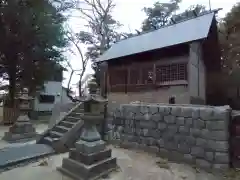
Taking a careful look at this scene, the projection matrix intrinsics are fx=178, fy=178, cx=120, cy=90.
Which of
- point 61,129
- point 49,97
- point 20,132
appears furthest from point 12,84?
point 61,129

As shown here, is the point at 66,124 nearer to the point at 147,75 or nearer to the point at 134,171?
the point at 134,171

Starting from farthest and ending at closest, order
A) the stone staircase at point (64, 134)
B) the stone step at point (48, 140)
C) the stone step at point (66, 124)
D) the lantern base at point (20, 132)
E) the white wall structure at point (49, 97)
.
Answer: the white wall structure at point (49, 97)
the lantern base at point (20, 132)
the stone step at point (66, 124)
the stone step at point (48, 140)
the stone staircase at point (64, 134)

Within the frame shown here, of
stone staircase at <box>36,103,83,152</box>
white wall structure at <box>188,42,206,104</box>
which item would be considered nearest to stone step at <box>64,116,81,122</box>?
stone staircase at <box>36,103,83,152</box>

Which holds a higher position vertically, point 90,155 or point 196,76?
point 196,76

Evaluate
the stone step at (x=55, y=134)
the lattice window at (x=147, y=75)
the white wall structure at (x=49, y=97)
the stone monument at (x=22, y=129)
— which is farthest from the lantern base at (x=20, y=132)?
the white wall structure at (x=49, y=97)

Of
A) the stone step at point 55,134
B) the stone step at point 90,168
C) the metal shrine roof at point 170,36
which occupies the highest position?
the metal shrine roof at point 170,36

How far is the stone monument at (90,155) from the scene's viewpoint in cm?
404

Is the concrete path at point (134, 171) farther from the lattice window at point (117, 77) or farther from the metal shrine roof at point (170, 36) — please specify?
the lattice window at point (117, 77)

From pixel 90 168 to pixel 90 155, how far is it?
0.28 meters

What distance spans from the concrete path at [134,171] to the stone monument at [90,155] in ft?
0.76

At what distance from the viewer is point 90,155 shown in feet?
13.4

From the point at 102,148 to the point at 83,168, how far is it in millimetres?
684

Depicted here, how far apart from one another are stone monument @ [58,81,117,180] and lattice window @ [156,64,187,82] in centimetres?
522

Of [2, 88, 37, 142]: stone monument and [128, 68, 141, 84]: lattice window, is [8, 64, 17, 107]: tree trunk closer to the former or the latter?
[2, 88, 37, 142]: stone monument
